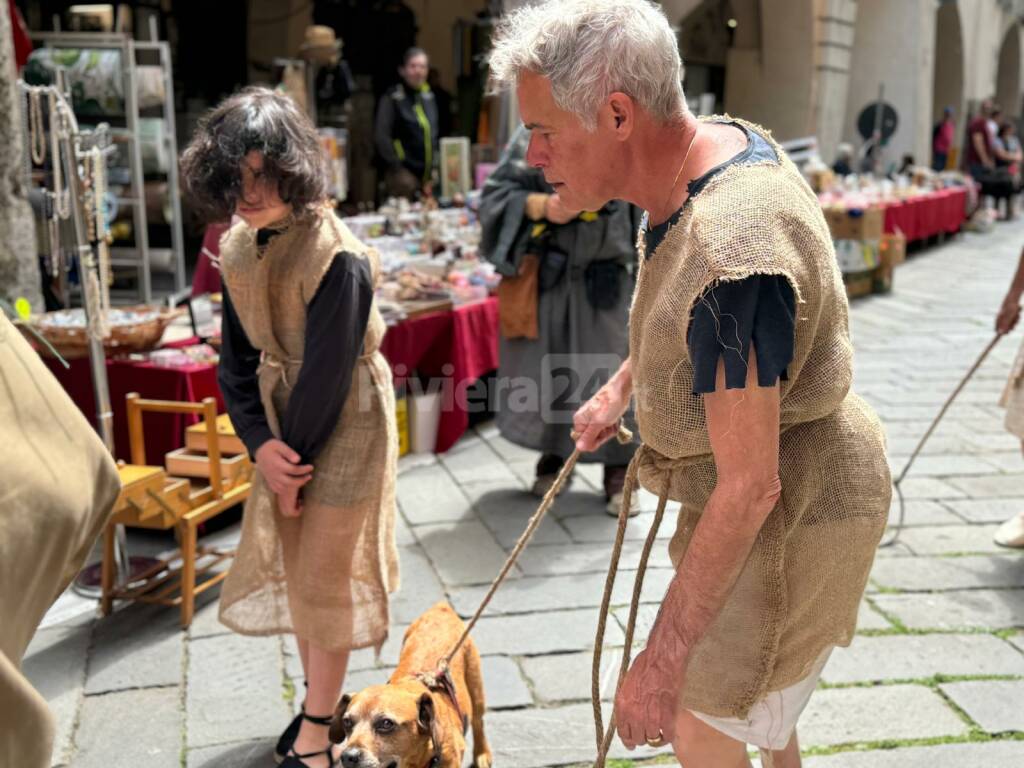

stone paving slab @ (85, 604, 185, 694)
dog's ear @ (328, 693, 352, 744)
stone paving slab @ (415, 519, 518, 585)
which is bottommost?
stone paving slab @ (415, 519, 518, 585)

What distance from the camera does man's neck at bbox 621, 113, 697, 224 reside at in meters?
1.54

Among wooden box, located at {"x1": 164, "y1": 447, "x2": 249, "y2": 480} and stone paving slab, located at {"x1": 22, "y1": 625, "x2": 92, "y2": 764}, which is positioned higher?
wooden box, located at {"x1": 164, "y1": 447, "x2": 249, "y2": 480}

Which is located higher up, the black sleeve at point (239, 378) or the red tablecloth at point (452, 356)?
the black sleeve at point (239, 378)

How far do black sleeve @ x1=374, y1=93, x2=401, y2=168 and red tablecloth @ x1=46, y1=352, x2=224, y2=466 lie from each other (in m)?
5.48

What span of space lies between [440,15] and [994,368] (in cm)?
844

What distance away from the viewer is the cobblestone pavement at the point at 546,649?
2.73 meters

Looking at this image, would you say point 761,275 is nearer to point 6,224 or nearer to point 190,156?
point 190,156

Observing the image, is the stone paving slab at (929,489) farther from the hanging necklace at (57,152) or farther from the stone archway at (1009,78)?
the stone archway at (1009,78)

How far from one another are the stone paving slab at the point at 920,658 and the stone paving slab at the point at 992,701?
0.22 ft

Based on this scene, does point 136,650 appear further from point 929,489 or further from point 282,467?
point 929,489

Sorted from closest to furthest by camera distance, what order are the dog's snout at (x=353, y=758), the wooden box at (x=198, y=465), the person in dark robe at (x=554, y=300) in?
the dog's snout at (x=353, y=758) < the wooden box at (x=198, y=465) < the person in dark robe at (x=554, y=300)

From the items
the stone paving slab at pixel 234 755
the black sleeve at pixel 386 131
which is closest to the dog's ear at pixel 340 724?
the stone paving slab at pixel 234 755

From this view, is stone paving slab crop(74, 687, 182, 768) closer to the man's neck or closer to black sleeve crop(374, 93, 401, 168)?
the man's neck

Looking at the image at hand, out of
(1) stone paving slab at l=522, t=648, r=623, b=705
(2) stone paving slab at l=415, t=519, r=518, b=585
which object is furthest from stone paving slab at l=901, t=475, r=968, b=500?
(1) stone paving slab at l=522, t=648, r=623, b=705
